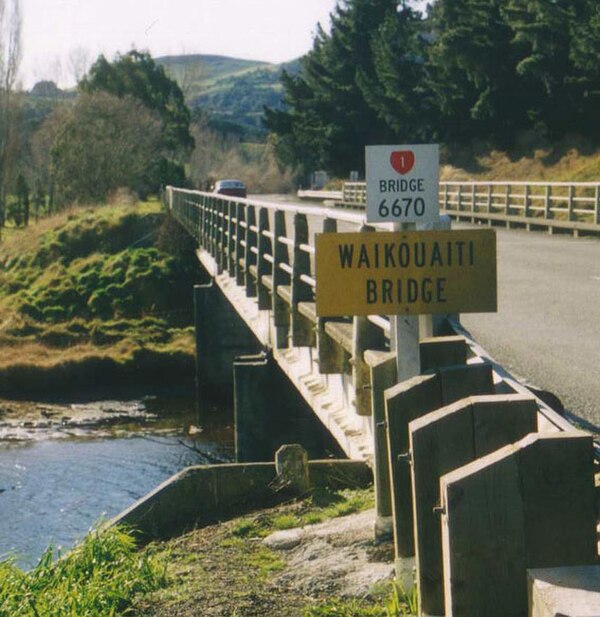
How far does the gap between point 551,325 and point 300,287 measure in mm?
2972

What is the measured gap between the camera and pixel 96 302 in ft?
147

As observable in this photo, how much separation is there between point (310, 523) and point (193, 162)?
346ft

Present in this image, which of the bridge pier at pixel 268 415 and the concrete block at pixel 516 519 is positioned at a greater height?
the concrete block at pixel 516 519

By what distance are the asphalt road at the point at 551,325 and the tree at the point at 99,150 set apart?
39.2 meters

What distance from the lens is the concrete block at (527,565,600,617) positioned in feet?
12.1

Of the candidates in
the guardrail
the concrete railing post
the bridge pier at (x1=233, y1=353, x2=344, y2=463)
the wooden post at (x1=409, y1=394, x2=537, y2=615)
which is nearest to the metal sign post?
the wooden post at (x1=409, y1=394, x2=537, y2=615)

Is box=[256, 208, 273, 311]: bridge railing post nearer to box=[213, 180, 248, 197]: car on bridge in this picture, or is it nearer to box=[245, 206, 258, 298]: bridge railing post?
box=[245, 206, 258, 298]: bridge railing post

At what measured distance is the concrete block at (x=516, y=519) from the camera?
13.8 ft

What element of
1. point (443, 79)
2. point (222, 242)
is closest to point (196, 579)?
point (222, 242)

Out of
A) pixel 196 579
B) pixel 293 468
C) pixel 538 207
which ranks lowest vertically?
pixel 196 579

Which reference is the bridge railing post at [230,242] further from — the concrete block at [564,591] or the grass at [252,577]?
the concrete block at [564,591]

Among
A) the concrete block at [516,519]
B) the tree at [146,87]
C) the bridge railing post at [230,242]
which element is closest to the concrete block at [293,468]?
the concrete block at [516,519]

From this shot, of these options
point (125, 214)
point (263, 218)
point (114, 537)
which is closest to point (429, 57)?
point (125, 214)

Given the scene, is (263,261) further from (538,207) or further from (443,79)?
(443,79)
